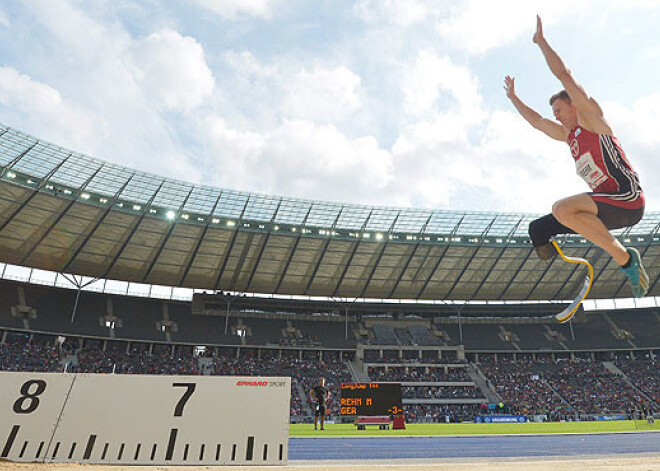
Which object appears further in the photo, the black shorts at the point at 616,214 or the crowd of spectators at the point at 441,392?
the crowd of spectators at the point at 441,392

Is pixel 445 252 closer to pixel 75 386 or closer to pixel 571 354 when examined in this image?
pixel 571 354

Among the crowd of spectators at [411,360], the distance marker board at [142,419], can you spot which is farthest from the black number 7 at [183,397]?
the crowd of spectators at [411,360]

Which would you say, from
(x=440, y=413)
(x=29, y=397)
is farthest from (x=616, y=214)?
(x=440, y=413)

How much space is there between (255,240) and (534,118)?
33.1 m

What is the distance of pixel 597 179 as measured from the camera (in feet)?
13.5

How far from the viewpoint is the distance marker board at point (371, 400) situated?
21.8 metres

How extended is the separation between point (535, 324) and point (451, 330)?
413 inches

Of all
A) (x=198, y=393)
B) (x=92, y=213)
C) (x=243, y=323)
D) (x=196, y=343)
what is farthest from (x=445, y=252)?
(x=198, y=393)

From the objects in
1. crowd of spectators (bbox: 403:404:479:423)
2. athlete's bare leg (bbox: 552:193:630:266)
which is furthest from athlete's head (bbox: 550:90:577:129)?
crowd of spectators (bbox: 403:404:479:423)

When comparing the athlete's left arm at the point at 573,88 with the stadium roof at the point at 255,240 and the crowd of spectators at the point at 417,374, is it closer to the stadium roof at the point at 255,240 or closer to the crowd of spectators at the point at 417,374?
the stadium roof at the point at 255,240

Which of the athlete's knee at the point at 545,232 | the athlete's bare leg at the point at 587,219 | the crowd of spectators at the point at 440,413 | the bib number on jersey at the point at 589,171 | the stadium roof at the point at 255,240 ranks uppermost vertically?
the stadium roof at the point at 255,240

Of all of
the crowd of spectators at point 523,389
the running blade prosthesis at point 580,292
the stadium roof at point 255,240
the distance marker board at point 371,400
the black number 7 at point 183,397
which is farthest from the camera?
the crowd of spectators at point 523,389

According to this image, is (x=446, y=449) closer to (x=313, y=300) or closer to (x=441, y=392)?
(x=441, y=392)

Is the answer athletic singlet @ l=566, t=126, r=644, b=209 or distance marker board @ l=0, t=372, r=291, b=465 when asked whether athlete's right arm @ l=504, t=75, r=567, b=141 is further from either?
distance marker board @ l=0, t=372, r=291, b=465
